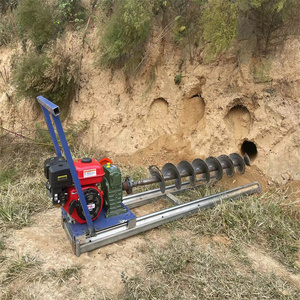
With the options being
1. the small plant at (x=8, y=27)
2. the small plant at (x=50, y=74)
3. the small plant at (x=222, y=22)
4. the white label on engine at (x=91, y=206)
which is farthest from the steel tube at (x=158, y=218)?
the small plant at (x=8, y=27)

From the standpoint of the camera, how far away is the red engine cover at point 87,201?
267cm

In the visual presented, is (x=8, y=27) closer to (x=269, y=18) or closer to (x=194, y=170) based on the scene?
(x=269, y=18)

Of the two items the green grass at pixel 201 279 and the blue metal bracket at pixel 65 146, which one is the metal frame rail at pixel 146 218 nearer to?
the blue metal bracket at pixel 65 146

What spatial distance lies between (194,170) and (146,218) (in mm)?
1079

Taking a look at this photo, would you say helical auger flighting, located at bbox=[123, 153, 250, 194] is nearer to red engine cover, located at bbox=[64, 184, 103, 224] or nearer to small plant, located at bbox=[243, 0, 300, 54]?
red engine cover, located at bbox=[64, 184, 103, 224]

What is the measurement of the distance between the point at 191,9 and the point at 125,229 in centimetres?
491

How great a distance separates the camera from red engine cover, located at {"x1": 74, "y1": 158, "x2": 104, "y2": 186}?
8.65 feet

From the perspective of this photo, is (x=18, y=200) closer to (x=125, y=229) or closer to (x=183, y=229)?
(x=125, y=229)

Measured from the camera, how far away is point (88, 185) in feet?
9.01

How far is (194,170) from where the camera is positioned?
12.3ft

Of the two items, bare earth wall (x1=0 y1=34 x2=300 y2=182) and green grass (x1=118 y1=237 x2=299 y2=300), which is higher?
bare earth wall (x1=0 y1=34 x2=300 y2=182)

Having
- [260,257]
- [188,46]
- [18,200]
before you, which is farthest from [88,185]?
[188,46]

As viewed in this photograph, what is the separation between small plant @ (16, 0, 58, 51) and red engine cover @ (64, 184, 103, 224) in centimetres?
573

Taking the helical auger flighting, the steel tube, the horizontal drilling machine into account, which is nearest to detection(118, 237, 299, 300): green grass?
the steel tube
